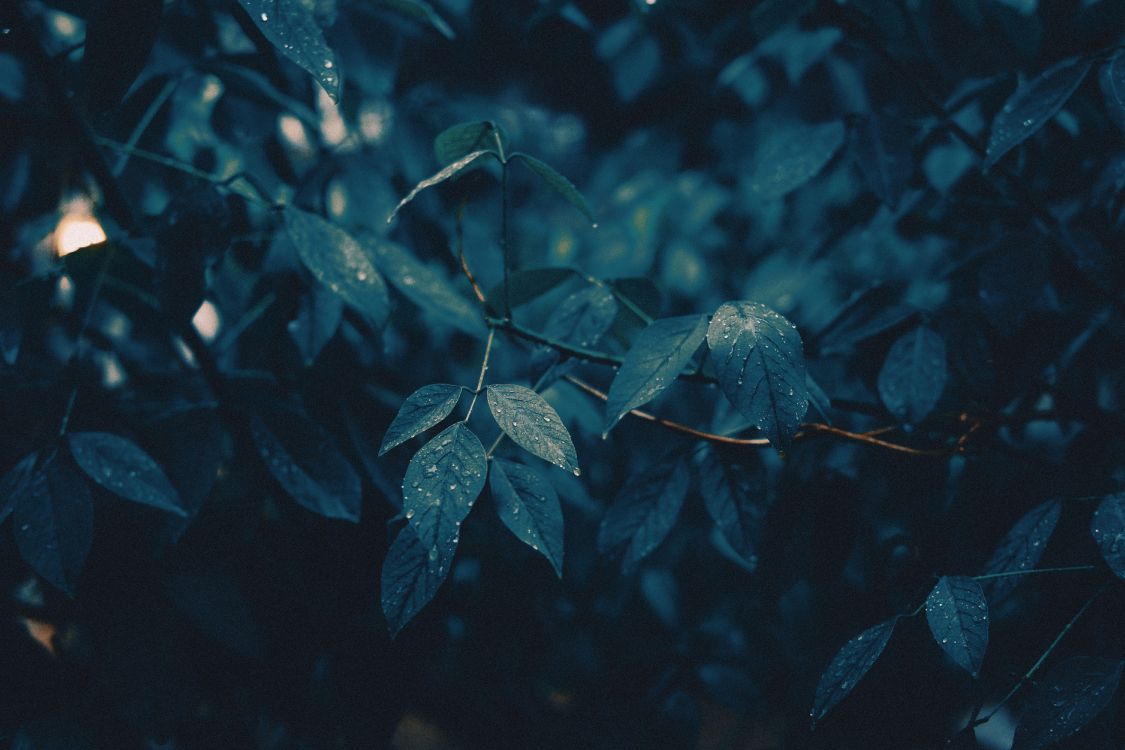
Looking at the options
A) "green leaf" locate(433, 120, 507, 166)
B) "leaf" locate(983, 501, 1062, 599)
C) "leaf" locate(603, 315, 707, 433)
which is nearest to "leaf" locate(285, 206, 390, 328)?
"green leaf" locate(433, 120, 507, 166)

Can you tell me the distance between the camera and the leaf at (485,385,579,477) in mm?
465

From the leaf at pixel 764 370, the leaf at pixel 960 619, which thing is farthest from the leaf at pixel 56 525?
the leaf at pixel 960 619

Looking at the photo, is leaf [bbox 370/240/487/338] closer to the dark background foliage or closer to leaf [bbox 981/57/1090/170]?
the dark background foliage

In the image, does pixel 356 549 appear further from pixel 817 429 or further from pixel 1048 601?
pixel 1048 601

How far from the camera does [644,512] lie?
684 mm

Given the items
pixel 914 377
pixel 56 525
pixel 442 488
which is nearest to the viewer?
pixel 442 488

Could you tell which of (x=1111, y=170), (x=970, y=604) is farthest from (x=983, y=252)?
(x=970, y=604)

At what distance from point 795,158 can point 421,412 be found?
1.71 feet

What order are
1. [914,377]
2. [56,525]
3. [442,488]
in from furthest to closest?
[914,377], [56,525], [442,488]

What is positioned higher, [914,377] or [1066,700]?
[914,377]

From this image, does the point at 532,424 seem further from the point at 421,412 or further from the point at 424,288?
the point at 424,288

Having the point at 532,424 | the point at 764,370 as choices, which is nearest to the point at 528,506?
the point at 532,424

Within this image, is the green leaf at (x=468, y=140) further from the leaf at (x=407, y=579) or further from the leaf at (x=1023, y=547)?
the leaf at (x=1023, y=547)

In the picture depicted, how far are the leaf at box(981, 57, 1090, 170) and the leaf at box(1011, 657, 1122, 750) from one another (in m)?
0.41
